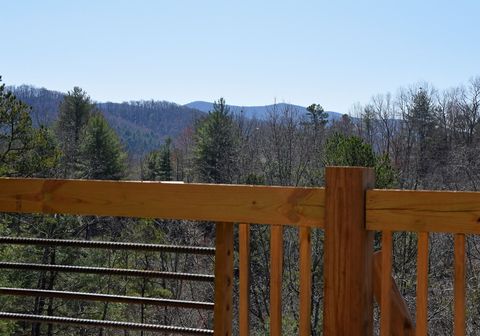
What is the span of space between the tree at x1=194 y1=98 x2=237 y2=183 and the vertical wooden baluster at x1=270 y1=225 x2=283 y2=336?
996 inches

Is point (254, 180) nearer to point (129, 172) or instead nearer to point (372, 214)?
point (129, 172)

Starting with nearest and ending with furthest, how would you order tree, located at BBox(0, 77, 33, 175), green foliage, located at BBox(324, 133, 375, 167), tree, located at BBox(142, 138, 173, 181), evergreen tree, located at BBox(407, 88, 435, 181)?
tree, located at BBox(0, 77, 33, 175)
green foliage, located at BBox(324, 133, 375, 167)
evergreen tree, located at BBox(407, 88, 435, 181)
tree, located at BBox(142, 138, 173, 181)

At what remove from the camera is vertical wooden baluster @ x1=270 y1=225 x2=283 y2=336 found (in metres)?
1.54

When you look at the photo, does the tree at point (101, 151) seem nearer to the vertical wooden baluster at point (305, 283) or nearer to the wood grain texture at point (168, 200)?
the wood grain texture at point (168, 200)

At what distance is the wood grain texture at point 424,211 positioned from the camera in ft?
4.60

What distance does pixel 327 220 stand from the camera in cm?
150

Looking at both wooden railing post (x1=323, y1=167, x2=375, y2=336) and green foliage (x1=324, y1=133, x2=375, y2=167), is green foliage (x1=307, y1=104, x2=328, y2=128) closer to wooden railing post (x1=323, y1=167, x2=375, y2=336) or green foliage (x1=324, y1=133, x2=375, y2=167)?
green foliage (x1=324, y1=133, x2=375, y2=167)

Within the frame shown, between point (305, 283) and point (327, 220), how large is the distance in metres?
0.18

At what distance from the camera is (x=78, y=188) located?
173cm

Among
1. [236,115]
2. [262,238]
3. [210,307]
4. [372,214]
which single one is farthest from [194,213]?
[236,115]

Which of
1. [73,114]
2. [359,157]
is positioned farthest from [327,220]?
[73,114]

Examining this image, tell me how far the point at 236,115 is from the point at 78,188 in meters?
30.0

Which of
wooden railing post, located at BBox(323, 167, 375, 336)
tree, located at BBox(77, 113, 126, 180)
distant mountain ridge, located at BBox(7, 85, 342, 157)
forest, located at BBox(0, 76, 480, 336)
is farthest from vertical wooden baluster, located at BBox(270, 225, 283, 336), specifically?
distant mountain ridge, located at BBox(7, 85, 342, 157)

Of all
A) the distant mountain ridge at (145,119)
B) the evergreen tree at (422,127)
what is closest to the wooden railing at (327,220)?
the evergreen tree at (422,127)
